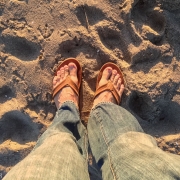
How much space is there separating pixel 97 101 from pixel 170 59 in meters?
0.43

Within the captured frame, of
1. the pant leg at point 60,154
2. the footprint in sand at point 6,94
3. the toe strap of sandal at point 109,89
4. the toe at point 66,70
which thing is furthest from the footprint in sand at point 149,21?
the footprint in sand at point 6,94

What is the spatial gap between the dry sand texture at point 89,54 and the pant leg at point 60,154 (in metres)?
0.16

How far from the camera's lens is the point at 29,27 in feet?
4.72

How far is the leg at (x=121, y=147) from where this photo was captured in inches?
37.3

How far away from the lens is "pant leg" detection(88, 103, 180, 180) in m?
0.94

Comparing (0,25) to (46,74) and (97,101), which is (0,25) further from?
(97,101)

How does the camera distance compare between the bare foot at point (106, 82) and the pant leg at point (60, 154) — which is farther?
the bare foot at point (106, 82)

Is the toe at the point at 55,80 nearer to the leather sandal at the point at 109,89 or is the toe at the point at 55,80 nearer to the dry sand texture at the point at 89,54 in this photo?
the dry sand texture at the point at 89,54

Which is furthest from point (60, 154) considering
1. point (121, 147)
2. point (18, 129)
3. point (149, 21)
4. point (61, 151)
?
point (149, 21)

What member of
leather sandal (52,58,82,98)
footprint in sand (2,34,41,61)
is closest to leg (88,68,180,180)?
leather sandal (52,58,82,98)

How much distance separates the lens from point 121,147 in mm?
1098

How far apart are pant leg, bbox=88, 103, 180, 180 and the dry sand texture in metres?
0.17

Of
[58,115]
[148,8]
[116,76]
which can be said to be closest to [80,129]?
[58,115]

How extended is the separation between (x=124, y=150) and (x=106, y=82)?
49 centimetres
